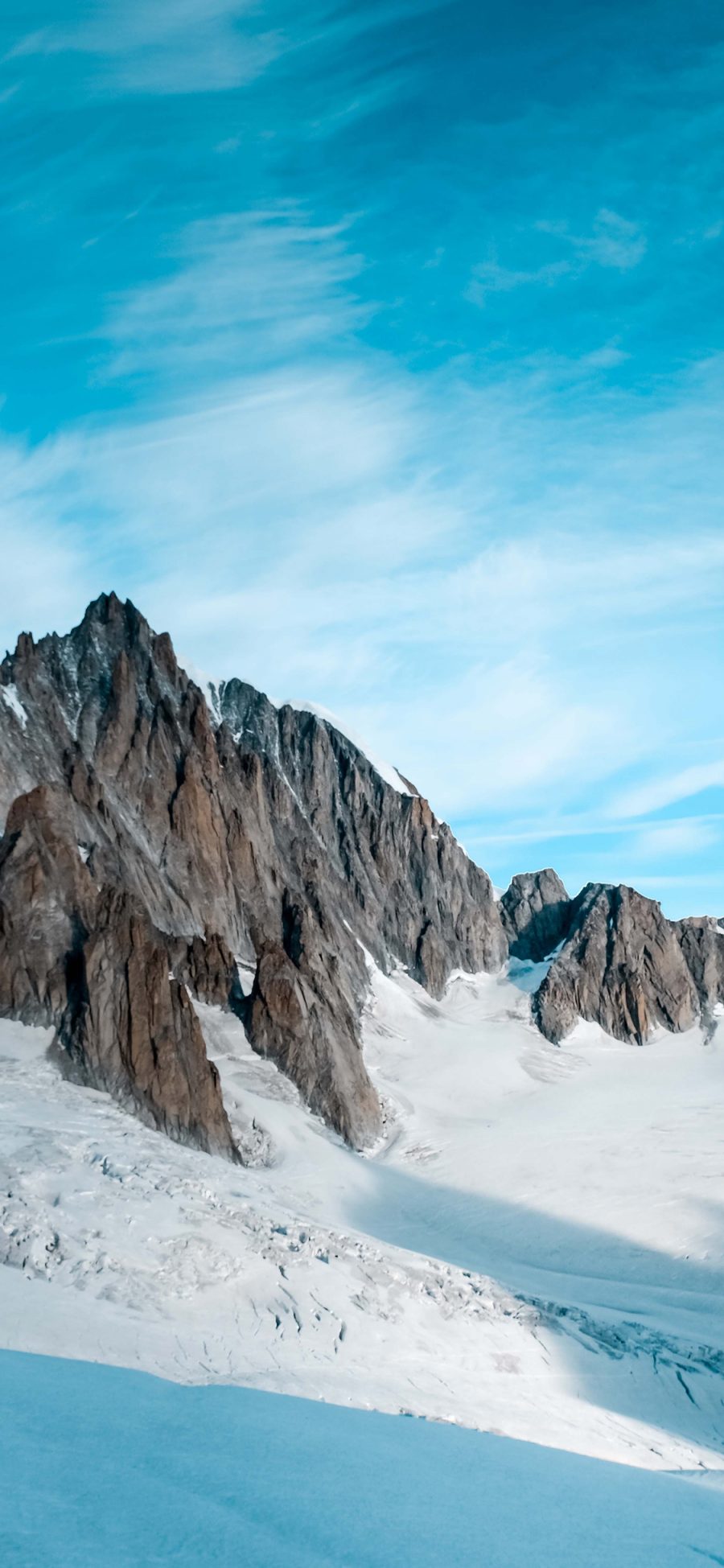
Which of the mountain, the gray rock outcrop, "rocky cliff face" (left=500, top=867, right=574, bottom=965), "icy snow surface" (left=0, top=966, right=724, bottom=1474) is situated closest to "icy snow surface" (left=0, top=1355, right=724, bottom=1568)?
"icy snow surface" (left=0, top=966, right=724, bottom=1474)

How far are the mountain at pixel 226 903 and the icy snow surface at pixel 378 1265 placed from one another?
336 cm

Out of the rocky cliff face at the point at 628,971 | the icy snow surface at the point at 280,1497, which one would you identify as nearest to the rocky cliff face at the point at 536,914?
the rocky cliff face at the point at 628,971

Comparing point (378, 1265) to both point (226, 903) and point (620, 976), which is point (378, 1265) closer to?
point (226, 903)

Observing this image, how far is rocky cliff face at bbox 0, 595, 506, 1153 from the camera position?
148ft

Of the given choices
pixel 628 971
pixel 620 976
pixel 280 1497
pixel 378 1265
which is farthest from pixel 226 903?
pixel 280 1497

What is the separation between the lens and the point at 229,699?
107m

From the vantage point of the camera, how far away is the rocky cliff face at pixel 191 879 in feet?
148

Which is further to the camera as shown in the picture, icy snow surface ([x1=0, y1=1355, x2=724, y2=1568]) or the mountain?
the mountain

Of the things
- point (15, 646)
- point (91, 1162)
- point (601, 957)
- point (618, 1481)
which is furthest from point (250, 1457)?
point (601, 957)

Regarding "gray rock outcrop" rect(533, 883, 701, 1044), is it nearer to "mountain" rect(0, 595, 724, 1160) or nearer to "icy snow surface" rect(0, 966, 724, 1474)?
"mountain" rect(0, 595, 724, 1160)

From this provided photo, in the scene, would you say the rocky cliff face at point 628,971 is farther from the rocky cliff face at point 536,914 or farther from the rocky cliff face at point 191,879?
the rocky cliff face at point 191,879

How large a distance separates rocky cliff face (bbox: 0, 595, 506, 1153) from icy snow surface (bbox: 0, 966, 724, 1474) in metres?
2.98

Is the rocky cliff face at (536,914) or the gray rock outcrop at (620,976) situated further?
the rocky cliff face at (536,914)

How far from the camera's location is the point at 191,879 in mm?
71062
